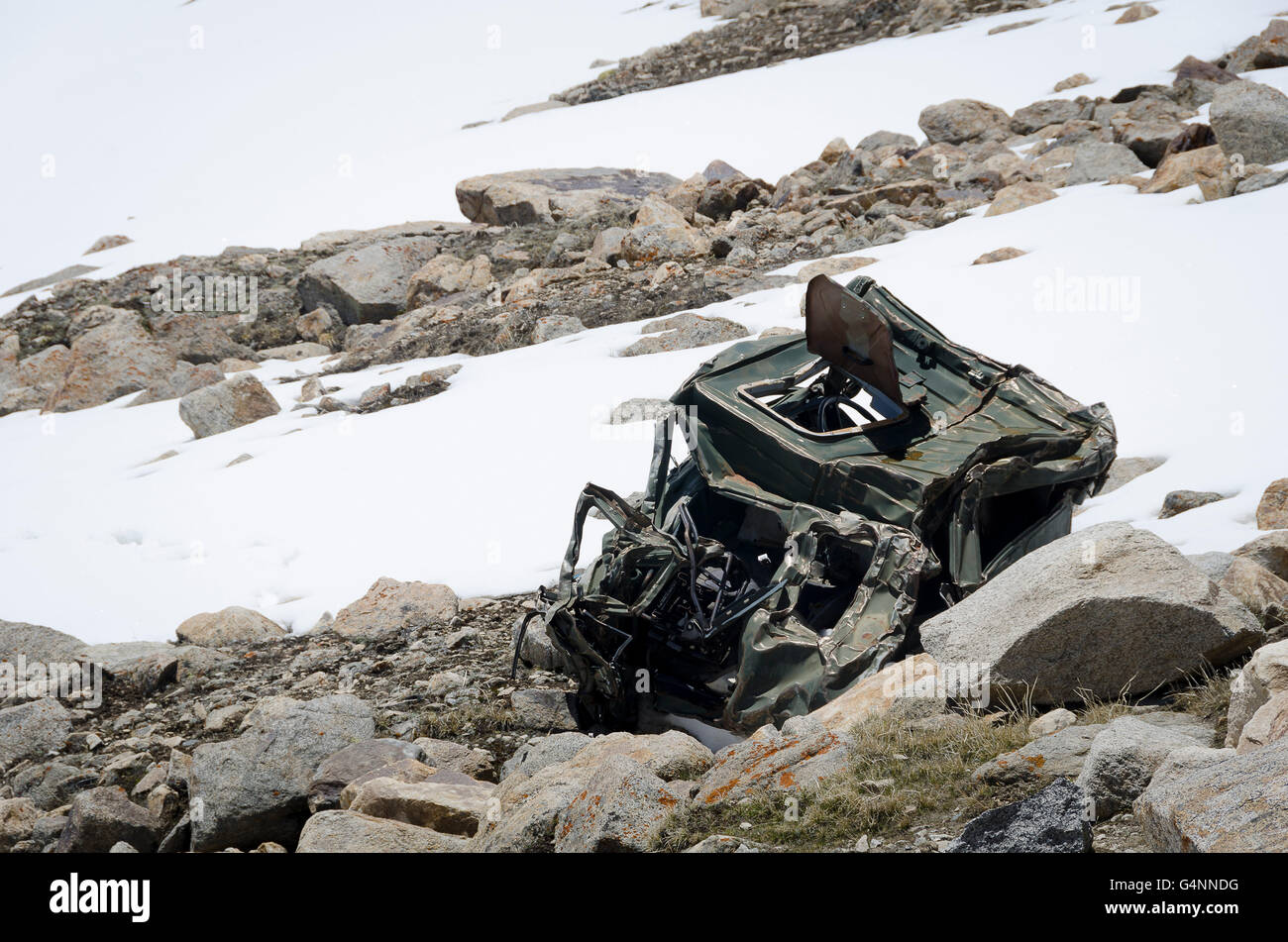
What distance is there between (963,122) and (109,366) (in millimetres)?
15540

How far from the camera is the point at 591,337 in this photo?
1452 centimetres

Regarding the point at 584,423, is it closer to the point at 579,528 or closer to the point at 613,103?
the point at 579,528

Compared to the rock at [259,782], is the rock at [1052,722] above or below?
above

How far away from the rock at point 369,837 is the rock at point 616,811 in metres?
0.77

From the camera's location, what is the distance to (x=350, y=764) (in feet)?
19.2

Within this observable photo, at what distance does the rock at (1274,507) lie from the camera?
655 cm

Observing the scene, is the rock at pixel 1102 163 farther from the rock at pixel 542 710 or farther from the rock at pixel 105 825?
the rock at pixel 105 825

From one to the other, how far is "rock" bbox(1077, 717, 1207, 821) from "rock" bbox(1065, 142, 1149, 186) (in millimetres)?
14272

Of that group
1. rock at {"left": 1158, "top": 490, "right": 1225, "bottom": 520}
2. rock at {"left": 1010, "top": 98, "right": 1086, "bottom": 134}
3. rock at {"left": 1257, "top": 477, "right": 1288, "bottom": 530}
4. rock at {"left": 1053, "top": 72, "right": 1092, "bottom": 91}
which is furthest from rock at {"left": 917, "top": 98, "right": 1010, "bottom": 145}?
rock at {"left": 1257, "top": 477, "right": 1288, "bottom": 530}

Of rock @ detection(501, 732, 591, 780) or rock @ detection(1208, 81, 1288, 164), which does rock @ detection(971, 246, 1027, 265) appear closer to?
rock @ detection(1208, 81, 1288, 164)

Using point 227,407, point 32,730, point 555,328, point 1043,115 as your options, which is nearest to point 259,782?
point 32,730

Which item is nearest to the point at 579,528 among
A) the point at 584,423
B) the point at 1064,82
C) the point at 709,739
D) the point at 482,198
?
the point at 709,739

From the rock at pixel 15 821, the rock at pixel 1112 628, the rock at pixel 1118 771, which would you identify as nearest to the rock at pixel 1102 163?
the rock at pixel 1112 628

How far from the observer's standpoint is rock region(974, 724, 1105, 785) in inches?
148
